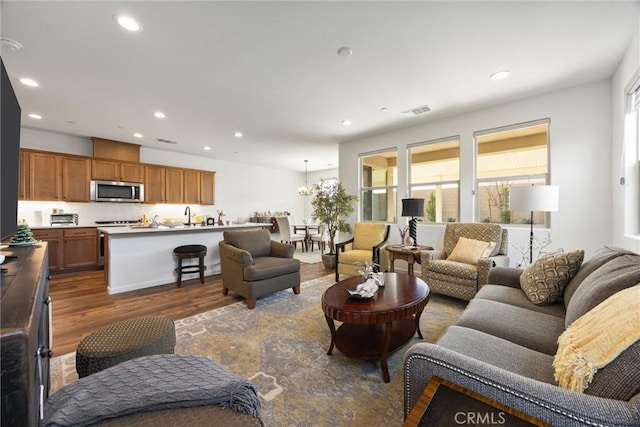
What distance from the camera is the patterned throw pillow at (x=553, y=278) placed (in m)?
1.89

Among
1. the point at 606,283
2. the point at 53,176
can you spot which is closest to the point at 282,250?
the point at 606,283

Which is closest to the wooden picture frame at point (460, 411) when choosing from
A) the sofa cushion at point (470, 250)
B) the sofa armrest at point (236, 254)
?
the sofa armrest at point (236, 254)

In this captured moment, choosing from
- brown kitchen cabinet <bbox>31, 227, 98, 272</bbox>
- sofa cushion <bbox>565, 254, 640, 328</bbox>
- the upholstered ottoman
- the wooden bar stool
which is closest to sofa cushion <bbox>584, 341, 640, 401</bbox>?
sofa cushion <bbox>565, 254, 640, 328</bbox>

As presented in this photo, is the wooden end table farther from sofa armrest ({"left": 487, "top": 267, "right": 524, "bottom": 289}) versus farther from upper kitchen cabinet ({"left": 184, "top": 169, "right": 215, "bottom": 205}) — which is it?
upper kitchen cabinet ({"left": 184, "top": 169, "right": 215, "bottom": 205})

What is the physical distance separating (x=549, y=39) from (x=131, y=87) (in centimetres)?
436

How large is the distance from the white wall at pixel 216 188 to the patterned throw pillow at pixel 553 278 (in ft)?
23.2

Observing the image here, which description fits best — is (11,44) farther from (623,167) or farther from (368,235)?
(623,167)

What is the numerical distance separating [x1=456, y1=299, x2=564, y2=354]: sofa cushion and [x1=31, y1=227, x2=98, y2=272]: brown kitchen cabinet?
6.19m

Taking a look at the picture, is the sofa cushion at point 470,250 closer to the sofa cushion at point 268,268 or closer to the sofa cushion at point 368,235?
the sofa cushion at point 368,235

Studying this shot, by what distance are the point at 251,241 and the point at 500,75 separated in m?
3.62

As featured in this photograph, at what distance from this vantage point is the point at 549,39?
2.25 meters

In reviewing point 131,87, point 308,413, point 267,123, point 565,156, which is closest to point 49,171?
Result: point 131,87

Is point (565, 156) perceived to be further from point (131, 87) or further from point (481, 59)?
point (131, 87)

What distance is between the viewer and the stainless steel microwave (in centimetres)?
513
